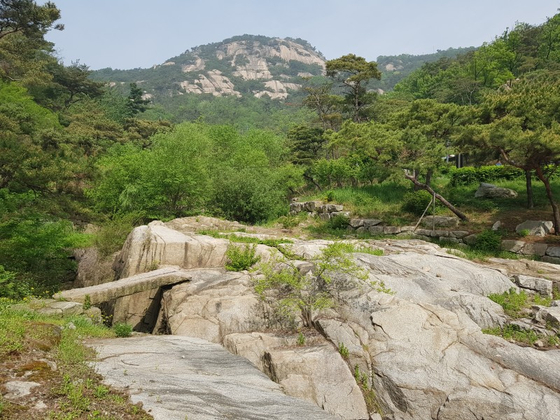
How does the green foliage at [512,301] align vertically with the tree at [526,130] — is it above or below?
below

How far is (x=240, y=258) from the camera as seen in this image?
1105 cm

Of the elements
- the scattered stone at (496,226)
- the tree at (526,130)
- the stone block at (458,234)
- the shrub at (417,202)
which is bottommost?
the stone block at (458,234)

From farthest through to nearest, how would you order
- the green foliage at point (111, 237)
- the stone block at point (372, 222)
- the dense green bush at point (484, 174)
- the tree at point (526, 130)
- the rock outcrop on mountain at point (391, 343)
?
the dense green bush at point (484, 174) < the stone block at point (372, 222) < the green foliage at point (111, 237) < the tree at point (526, 130) < the rock outcrop on mountain at point (391, 343)

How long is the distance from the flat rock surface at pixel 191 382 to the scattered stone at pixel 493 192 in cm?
1774

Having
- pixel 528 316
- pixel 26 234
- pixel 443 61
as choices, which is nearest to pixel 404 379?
pixel 528 316

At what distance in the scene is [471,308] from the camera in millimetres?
8625

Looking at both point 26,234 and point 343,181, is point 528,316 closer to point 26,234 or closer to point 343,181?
point 26,234

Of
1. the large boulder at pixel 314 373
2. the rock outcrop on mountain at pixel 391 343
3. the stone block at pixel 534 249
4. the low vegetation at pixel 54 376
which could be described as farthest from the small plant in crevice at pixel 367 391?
the stone block at pixel 534 249

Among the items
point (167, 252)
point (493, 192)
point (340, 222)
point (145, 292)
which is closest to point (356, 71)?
point (493, 192)

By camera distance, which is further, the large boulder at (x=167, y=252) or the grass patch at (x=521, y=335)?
the large boulder at (x=167, y=252)

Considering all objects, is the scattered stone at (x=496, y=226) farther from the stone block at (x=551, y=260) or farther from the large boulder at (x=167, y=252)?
the large boulder at (x=167, y=252)

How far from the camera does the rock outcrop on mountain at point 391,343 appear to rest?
6.42 m

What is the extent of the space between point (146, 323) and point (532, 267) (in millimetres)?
13124

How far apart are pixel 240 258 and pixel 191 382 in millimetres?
6077
